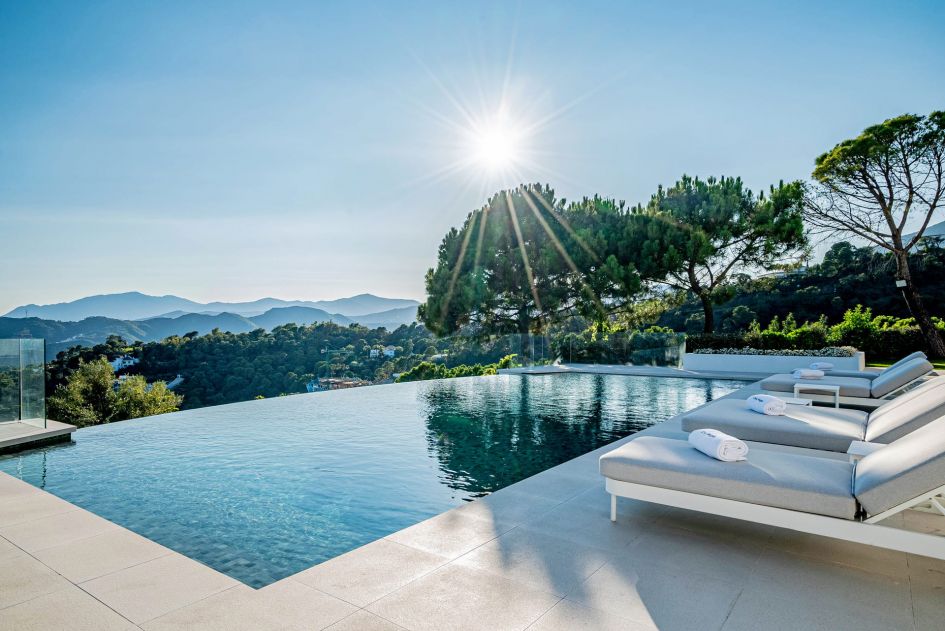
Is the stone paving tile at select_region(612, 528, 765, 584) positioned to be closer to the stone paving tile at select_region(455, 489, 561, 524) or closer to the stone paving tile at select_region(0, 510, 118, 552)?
the stone paving tile at select_region(455, 489, 561, 524)

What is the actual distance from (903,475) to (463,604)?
81.7 inches

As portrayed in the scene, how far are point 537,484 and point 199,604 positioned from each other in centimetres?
238

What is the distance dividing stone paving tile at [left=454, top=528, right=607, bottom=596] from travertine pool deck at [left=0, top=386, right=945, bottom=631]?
10 mm

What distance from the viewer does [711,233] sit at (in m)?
15.9

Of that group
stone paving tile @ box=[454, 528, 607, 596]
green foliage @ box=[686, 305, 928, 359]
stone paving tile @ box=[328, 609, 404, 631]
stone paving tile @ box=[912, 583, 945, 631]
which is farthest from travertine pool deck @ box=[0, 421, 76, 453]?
green foliage @ box=[686, 305, 928, 359]

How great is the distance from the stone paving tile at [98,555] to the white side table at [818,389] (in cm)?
720

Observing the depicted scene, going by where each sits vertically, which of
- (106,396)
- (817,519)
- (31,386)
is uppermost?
(31,386)

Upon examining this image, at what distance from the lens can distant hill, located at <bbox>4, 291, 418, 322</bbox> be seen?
3052 centimetres

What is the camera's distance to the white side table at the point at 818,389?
6.43 m

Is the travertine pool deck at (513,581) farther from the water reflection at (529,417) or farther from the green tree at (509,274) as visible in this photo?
the green tree at (509,274)

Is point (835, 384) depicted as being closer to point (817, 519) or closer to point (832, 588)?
point (817, 519)

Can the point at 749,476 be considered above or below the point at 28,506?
above

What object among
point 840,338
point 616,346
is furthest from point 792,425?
point 840,338

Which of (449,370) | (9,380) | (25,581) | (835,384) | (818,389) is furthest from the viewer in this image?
(449,370)
